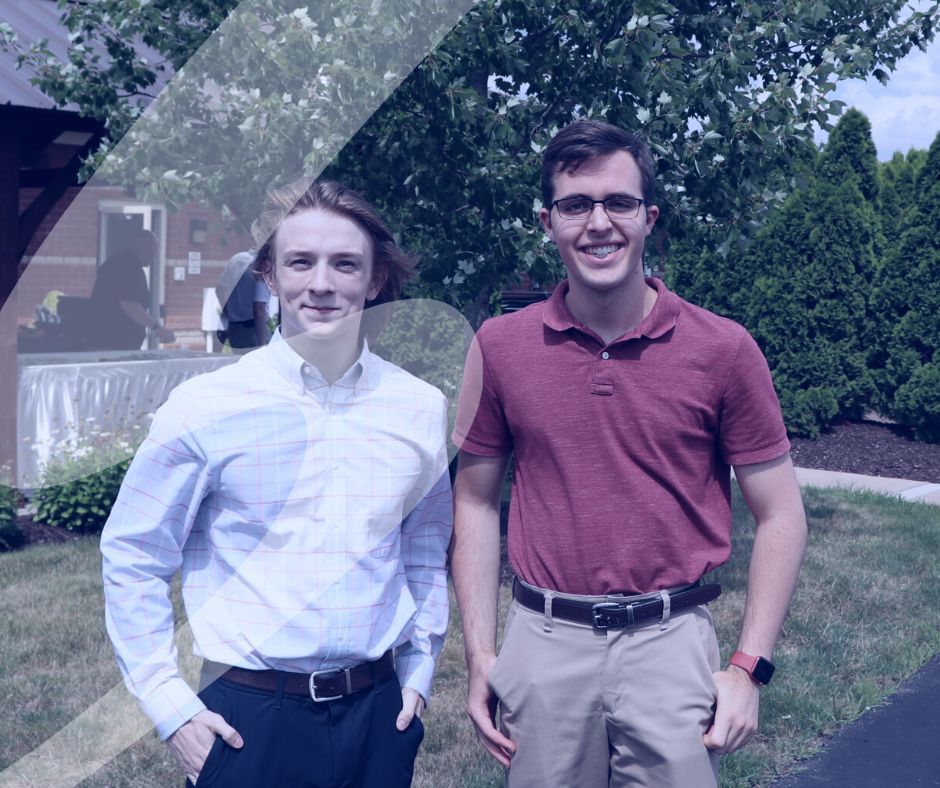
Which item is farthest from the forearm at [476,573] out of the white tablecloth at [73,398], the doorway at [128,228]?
the doorway at [128,228]

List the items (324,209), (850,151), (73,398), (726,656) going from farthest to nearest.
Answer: (850,151), (73,398), (726,656), (324,209)

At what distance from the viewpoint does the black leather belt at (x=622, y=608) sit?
8.29 ft

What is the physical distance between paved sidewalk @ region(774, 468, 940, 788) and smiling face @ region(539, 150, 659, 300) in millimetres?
2613

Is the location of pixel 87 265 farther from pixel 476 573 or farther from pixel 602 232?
pixel 602 232

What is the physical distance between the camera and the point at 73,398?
9125 millimetres

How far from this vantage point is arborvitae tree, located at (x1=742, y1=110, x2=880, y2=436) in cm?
1297

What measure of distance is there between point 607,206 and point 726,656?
3.55 metres

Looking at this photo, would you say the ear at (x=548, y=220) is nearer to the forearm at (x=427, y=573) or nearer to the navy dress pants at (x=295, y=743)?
the forearm at (x=427, y=573)

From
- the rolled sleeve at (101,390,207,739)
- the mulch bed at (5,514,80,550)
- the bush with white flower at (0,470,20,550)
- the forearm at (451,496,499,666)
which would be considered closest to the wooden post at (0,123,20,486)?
the mulch bed at (5,514,80,550)

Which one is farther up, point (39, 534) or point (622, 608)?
point (622, 608)

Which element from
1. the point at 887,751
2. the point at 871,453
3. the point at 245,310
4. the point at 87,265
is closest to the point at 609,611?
the point at 887,751

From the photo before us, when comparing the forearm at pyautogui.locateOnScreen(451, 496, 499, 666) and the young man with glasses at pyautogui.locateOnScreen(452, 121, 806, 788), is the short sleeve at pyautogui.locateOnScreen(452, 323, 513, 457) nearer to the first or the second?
the young man with glasses at pyautogui.locateOnScreen(452, 121, 806, 788)
